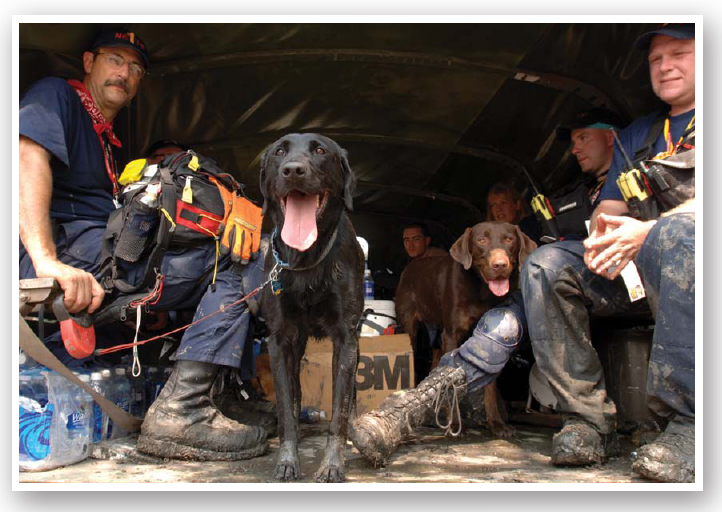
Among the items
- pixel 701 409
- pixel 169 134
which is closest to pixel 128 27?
pixel 169 134

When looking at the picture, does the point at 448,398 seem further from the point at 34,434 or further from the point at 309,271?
the point at 34,434

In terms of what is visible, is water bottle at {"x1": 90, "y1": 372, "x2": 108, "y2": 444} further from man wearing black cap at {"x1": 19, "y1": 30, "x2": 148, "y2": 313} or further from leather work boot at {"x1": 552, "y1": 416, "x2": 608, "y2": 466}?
leather work boot at {"x1": 552, "y1": 416, "x2": 608, "y2": 466}

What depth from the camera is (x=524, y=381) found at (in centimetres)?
527

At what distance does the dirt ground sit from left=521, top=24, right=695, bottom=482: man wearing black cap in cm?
19

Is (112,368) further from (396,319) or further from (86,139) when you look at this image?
(396,319)

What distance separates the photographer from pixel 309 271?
296cm

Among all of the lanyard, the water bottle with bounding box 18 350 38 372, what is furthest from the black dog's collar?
the lanyard

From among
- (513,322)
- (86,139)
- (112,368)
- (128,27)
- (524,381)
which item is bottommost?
(524,381)

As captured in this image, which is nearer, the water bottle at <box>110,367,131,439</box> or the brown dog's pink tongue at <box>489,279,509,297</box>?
the water bottle at <box>110,367,131,439</box>

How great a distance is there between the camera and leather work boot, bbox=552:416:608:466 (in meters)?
2.83

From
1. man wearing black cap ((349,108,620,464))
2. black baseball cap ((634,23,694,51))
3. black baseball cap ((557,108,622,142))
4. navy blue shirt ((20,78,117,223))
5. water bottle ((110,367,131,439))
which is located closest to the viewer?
man wearing black cap ((349,108,620,464))

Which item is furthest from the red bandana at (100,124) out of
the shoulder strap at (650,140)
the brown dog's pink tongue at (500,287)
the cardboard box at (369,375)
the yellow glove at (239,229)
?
the shoulder strap at (650,140)

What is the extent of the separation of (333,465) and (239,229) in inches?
60.2

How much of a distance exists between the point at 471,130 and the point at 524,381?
95.3 inches
